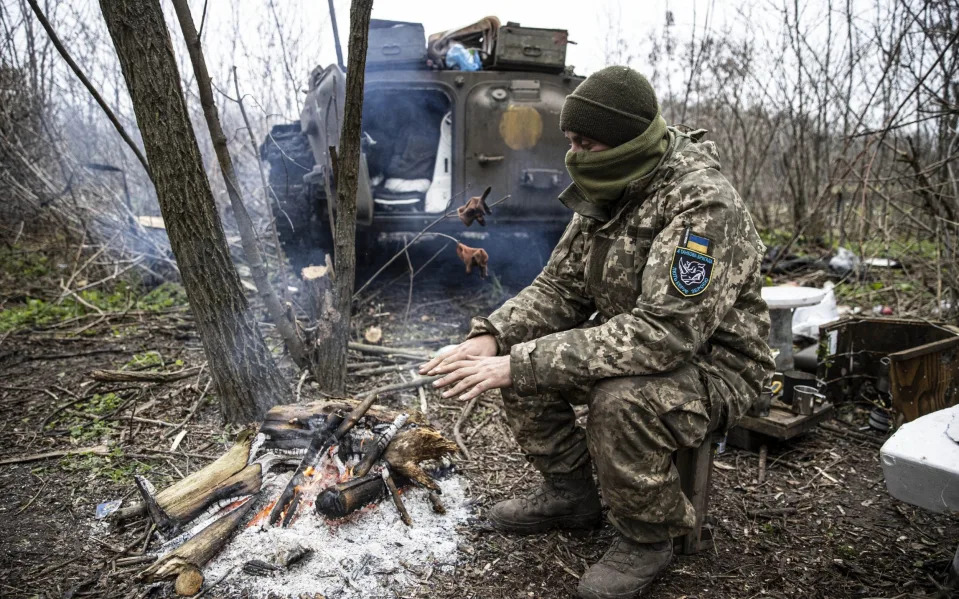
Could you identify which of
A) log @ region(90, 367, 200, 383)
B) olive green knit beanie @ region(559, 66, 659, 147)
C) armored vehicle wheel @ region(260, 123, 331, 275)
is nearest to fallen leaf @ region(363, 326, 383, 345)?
log @ region(90, 367, 200, 383)

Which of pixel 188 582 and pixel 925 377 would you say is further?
pixel 925 377

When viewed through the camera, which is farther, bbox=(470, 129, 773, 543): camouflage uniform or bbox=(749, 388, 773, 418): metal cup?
bbox=(749, 388, 773, 418): metal cup

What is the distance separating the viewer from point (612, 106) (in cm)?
204

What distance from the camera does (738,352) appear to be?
7.06 feet

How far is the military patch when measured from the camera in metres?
1.91

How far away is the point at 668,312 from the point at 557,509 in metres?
1.02

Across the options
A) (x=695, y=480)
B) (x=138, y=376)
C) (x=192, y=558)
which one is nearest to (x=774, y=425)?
(x=695, y=480)

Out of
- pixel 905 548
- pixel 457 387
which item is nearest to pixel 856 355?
pixel 905 548

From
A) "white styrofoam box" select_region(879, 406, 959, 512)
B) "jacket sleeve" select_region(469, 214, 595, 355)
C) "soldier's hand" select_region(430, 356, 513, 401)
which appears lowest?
"white styrofoam box" select_region(879, 406, 959, 512)

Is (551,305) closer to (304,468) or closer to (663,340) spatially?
(663,340)

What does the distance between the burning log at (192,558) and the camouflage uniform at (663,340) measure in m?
1.22

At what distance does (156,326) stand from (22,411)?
59.1 inches

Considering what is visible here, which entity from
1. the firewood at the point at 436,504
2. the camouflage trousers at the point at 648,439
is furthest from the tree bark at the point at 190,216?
the camouflage trousers at the point at 648,439

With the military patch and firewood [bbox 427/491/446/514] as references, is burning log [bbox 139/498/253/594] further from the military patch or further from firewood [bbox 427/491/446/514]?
the military patch
